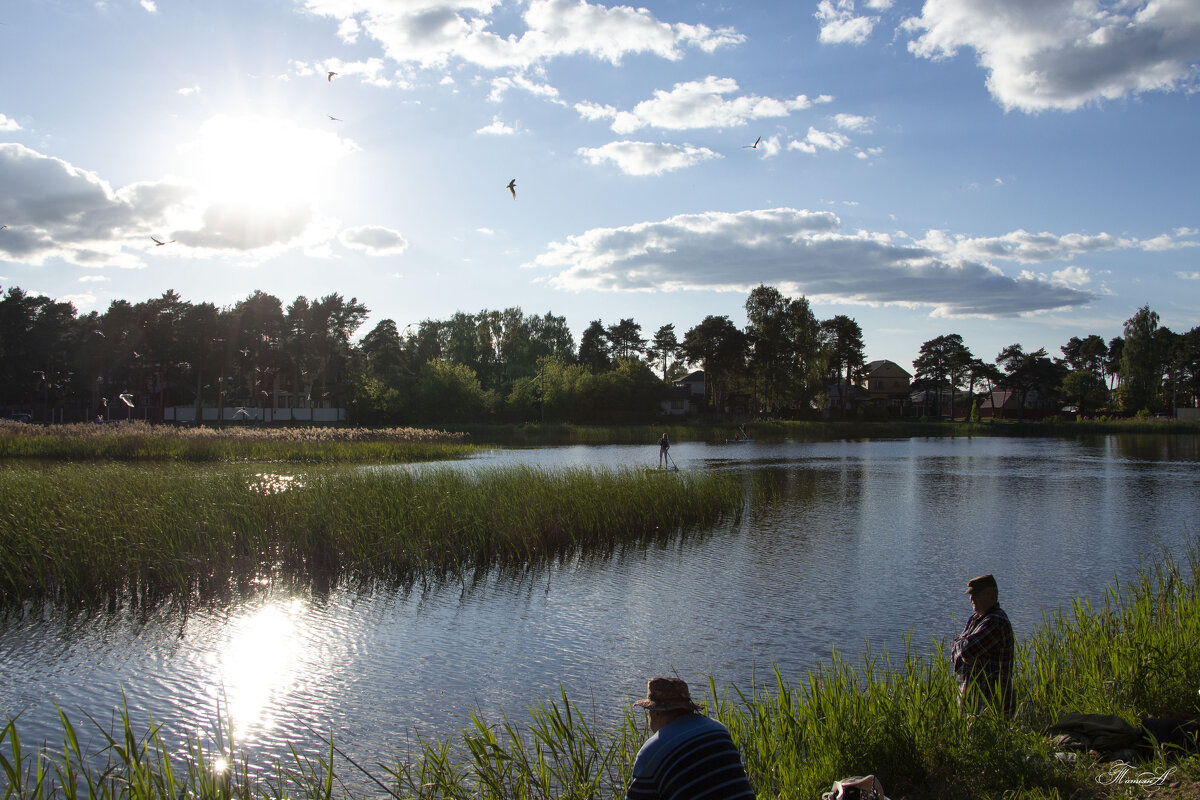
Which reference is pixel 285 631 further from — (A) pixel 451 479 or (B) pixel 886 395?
(B) pixel 886 395

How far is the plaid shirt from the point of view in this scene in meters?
6.78

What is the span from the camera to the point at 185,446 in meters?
37.2

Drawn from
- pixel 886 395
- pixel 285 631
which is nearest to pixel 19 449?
pixel 285 631

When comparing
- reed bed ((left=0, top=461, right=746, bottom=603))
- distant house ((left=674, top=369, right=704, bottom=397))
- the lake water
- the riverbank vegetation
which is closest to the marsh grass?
distant house ((left=674, top=369, right=704, bottom=397))

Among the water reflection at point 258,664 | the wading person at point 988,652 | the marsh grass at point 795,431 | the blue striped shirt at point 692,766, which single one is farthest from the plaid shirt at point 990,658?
the marsh grass at point 795,431

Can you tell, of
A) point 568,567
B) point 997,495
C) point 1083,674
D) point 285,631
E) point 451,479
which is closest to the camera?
point 1083,674

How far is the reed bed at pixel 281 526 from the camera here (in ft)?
43.7

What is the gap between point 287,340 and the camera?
81.5 m

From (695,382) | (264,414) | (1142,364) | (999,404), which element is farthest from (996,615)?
(999,404)

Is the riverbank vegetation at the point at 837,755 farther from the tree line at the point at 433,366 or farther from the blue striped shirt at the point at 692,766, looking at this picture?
the tree line at the point at 433,366

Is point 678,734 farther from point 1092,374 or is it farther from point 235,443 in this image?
point 1092,374

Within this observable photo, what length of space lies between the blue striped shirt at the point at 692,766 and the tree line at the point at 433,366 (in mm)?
77014

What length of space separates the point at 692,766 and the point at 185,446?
3946 centimetres

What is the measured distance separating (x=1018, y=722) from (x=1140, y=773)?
1.13 metres
